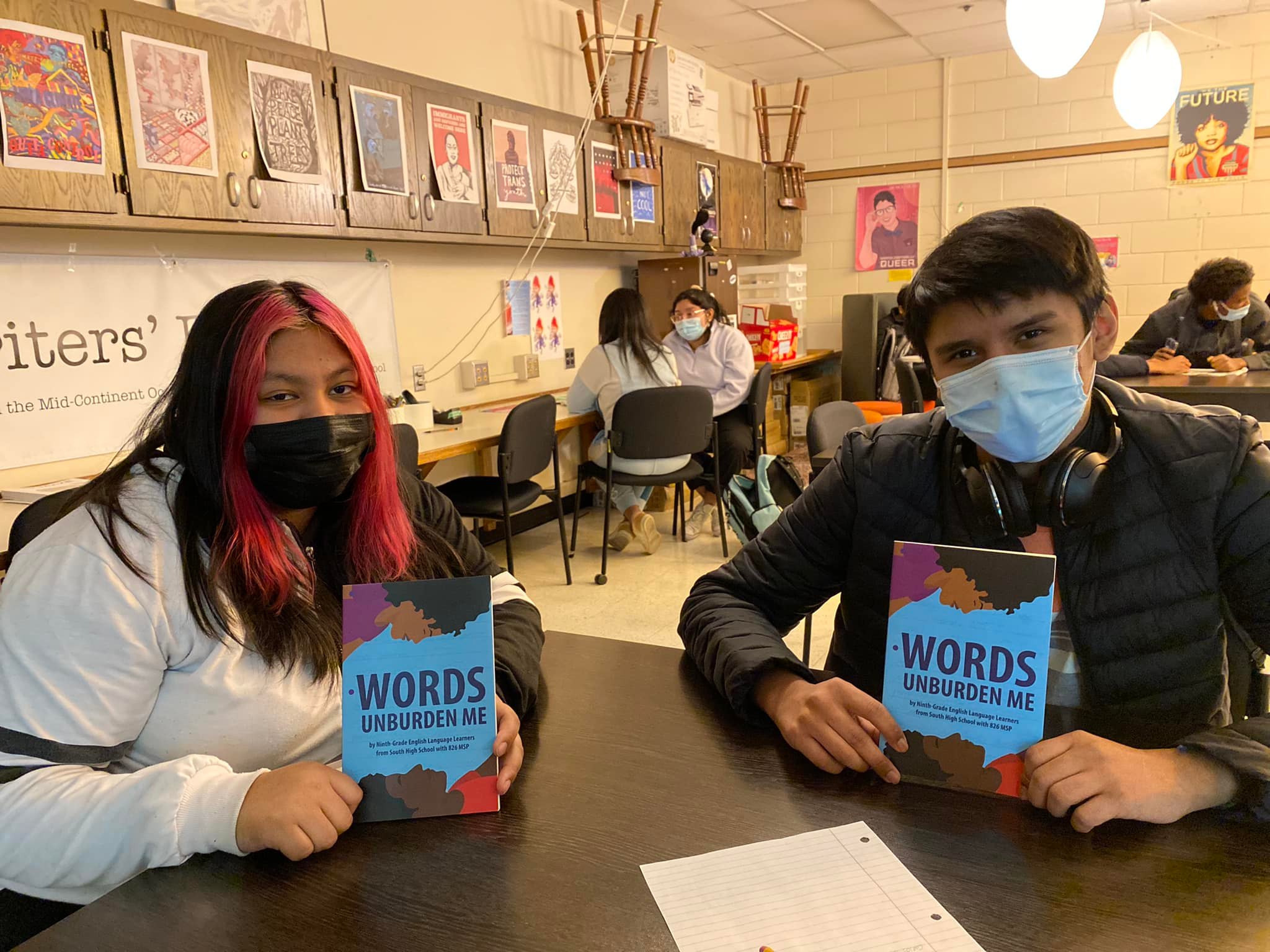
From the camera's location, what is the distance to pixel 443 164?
12.2 feet

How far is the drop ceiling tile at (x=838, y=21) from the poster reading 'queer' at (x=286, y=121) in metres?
3.39

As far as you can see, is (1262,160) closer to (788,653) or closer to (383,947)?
(788,653)

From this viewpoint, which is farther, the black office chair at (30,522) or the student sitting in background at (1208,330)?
the student sitting in background at (1208,330)

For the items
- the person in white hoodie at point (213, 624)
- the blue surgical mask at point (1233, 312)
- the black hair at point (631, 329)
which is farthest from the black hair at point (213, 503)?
the blue surgical mask at point (1233, 312)

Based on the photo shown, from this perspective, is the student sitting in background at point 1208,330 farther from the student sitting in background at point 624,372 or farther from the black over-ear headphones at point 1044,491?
the black over-ear headphones at point 1044,491

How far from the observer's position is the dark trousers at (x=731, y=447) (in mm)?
4629

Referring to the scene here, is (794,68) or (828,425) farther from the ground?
(794,68)

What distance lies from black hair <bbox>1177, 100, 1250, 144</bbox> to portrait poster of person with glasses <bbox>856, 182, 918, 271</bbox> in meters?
1.83

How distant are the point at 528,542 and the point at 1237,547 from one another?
3936 mm

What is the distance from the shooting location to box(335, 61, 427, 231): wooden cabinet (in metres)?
3.23

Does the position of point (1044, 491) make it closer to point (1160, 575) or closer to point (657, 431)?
point (1160, 575)

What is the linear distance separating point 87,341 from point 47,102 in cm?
85

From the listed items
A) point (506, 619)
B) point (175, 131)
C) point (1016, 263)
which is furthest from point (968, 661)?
point (175, 131)

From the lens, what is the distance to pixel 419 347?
426 cm
